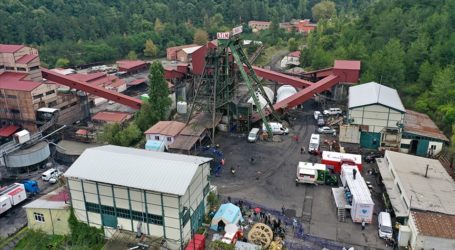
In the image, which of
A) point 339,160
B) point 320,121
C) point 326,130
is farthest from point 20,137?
point 320,121

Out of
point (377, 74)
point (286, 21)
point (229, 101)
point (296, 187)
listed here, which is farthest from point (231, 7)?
point (296, 187)

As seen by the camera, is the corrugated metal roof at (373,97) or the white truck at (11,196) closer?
the white truck at (11,196)

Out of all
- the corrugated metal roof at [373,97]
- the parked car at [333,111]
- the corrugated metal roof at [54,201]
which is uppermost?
the corrugated metal roof at [373,97]

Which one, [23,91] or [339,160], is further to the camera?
[23,91]

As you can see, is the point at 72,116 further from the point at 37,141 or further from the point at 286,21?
the point at 286,21

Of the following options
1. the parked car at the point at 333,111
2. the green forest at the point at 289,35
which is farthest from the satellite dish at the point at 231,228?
the parked car at the point at 333,111

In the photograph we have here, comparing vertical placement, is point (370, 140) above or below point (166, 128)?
below

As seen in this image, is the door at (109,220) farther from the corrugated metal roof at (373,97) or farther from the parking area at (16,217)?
the corrugated metal roof at (373,97)

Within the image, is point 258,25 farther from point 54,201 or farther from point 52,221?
point 52,221
